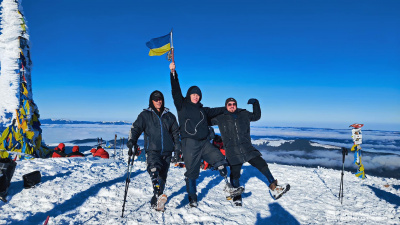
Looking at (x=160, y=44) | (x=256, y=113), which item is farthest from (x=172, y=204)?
(x=160, y=44)

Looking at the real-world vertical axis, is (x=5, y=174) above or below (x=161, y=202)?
above

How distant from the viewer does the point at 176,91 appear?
4410 millimetres

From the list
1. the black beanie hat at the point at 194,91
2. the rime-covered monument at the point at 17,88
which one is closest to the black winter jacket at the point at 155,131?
the black beanie hat at the point at 194,91

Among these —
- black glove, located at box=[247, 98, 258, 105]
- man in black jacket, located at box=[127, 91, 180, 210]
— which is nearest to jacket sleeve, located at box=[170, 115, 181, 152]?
man in black jacket, located at box=[127, 91, 180, 210]

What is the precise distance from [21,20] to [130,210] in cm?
1047

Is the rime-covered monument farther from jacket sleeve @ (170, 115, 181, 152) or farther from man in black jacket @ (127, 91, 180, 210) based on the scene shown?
jacket sleeve @ (170, 115, 181, 152)

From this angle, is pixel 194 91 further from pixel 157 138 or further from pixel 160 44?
pixel 160 44

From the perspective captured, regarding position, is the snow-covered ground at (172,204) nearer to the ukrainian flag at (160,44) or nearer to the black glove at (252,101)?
the black glove at (252,101)

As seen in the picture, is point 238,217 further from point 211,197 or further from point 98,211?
point 98,211

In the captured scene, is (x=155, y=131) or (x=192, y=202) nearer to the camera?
(x=155, y=131)

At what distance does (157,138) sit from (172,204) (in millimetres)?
1359

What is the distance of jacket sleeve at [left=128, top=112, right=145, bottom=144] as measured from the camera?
4.04 meters

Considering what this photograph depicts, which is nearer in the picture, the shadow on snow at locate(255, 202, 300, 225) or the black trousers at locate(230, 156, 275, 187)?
the shadow on snow at locate(255, 202, 300, 225)

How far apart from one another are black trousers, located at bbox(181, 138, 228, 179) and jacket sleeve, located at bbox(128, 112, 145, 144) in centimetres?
83
